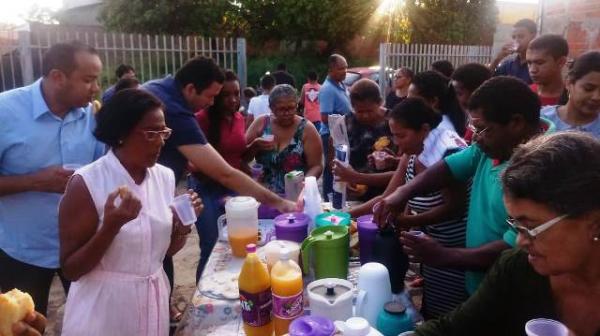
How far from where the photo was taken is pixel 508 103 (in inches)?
74.0

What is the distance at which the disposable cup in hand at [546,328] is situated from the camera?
1.20 meters

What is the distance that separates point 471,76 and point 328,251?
90.8 inches

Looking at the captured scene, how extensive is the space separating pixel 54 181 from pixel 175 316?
1.85 meters

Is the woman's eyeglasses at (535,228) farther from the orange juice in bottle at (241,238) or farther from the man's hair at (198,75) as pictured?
the man's hair at (198,75)

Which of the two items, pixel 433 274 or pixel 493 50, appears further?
pixel 493 50

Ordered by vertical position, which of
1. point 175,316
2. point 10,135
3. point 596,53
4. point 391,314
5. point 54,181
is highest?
point 596,53

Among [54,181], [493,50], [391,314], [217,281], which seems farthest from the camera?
[493,50]

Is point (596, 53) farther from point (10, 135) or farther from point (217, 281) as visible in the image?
point (10, 135)

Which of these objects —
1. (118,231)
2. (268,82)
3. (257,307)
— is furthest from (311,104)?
(257,307)

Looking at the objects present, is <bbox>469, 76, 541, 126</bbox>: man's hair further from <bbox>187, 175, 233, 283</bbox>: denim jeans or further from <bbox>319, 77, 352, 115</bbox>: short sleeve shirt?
<bbox>319, 77, 352, 115</bbox>: short sleeve shirt

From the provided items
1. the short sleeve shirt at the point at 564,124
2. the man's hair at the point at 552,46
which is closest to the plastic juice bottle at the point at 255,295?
the short sleeve shirt at the point at 564,124

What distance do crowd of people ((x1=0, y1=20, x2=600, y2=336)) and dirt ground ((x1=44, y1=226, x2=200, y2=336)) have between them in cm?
40

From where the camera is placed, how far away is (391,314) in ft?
5.28

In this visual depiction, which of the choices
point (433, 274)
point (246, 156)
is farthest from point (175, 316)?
point (433, 274)
